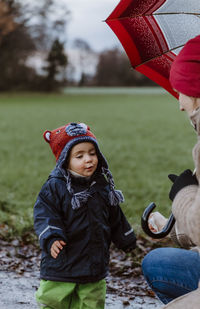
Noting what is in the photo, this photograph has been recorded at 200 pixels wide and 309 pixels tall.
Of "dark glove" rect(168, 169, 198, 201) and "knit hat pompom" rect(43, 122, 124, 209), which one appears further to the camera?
"knit hat pompom" rect(43, 122, 124, 209)

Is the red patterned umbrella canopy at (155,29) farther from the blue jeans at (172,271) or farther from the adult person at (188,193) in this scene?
the blue jeans at (172,271)

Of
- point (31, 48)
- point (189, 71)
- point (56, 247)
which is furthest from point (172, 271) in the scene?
point (31, 48)

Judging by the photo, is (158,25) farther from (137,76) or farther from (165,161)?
(137,76)

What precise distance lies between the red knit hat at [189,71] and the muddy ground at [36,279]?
209cm

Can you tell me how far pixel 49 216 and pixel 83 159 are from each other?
0.41 meters

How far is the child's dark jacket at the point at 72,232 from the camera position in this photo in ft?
9.23

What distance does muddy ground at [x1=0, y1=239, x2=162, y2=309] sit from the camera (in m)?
3.64

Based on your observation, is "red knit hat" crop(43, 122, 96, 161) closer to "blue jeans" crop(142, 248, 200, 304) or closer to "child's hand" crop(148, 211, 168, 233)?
"child's hand" crop(148, 211, 168, 233)

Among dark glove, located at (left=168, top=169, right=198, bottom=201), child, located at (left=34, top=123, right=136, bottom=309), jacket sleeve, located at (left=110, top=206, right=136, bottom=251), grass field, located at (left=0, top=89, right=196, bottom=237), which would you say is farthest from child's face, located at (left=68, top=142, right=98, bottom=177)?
grass field, located at (left=0, top=89, right=196, bottom=237)

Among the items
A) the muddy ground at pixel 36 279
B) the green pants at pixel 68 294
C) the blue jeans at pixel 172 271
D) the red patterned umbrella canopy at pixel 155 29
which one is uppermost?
the red patterned umbrella canopy at pixel 155 29

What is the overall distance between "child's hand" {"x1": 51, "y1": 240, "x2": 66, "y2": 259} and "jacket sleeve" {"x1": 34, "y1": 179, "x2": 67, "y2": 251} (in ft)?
0.14

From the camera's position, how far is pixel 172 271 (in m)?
2.57

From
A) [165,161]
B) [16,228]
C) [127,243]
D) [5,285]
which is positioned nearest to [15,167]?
[165,161]

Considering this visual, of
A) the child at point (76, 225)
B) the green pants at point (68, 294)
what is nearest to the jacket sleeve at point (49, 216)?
the child at point (76, 225)
